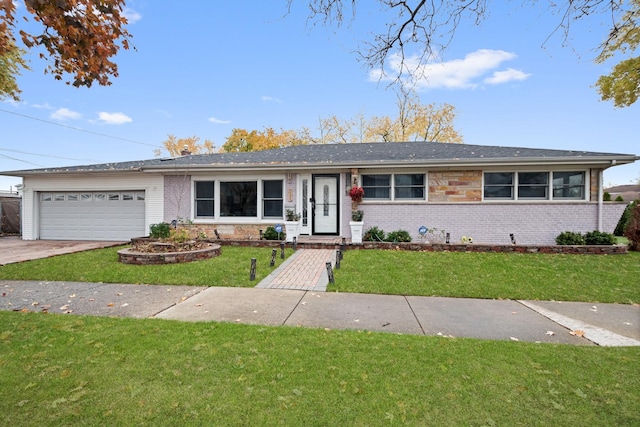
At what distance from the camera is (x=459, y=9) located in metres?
3.62

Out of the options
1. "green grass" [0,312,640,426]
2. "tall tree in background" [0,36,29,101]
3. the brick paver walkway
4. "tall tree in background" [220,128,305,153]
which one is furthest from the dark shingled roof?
"tall tree in background" [220,128,305,153]

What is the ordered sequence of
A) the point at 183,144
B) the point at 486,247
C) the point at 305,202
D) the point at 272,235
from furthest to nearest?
the point at 183,144, the point at 305,202, the point at 272,235, the point at 486,247

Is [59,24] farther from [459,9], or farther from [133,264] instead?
[133,264]

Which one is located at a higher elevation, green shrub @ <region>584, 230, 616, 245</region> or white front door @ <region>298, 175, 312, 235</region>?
white front door @ <region>298, 175, 312, 235</region>

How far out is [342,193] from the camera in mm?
11625

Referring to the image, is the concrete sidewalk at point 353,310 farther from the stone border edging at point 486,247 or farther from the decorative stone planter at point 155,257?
the stone border edging at point 486,247

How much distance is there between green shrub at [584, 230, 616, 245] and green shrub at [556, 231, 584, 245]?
7.2 inches

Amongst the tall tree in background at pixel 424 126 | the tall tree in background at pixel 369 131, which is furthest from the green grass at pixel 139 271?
the tall tree in background at pixel 424 126

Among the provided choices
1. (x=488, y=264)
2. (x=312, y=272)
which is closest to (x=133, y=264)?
(x=312, y=272)

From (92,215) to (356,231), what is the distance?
37.1 feet

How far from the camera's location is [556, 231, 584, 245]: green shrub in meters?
10.1

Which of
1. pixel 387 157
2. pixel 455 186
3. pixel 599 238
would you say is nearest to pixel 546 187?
pixel 599 238

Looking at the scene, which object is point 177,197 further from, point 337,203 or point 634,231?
point 634,231

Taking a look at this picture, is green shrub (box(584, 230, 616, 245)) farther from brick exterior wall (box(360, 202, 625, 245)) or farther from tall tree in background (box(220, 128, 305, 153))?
tall tree in background (box(220, 128, 305, 153))
